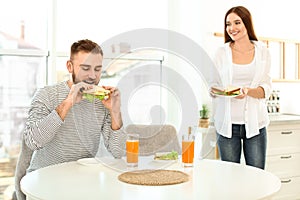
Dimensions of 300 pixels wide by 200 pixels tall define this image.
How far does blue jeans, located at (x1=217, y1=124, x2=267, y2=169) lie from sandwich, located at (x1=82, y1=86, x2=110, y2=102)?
3.55 ft

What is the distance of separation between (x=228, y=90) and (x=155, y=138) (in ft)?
1.61

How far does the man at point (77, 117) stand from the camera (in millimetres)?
1778

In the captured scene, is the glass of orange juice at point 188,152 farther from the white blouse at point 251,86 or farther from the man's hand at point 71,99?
the white blouse at point 251,86

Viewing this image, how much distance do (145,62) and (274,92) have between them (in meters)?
1.21

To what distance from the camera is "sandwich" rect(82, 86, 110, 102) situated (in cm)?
172

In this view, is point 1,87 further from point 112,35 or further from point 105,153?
point 105,153

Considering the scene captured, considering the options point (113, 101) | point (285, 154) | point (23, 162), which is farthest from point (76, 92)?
point (285, 154)

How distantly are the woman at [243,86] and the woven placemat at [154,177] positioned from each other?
102 centimetres

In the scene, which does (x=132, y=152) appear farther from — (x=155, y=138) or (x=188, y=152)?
(x=155, y=138)

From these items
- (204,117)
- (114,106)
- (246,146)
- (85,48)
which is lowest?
(246,146)

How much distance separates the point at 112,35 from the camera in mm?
3311

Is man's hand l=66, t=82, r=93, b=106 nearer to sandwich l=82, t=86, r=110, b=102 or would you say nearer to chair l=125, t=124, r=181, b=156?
sandwich l=82, t=86, r=110, b=102

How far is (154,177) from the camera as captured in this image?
154 cm

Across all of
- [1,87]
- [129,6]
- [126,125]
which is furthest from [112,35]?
[126,125]
